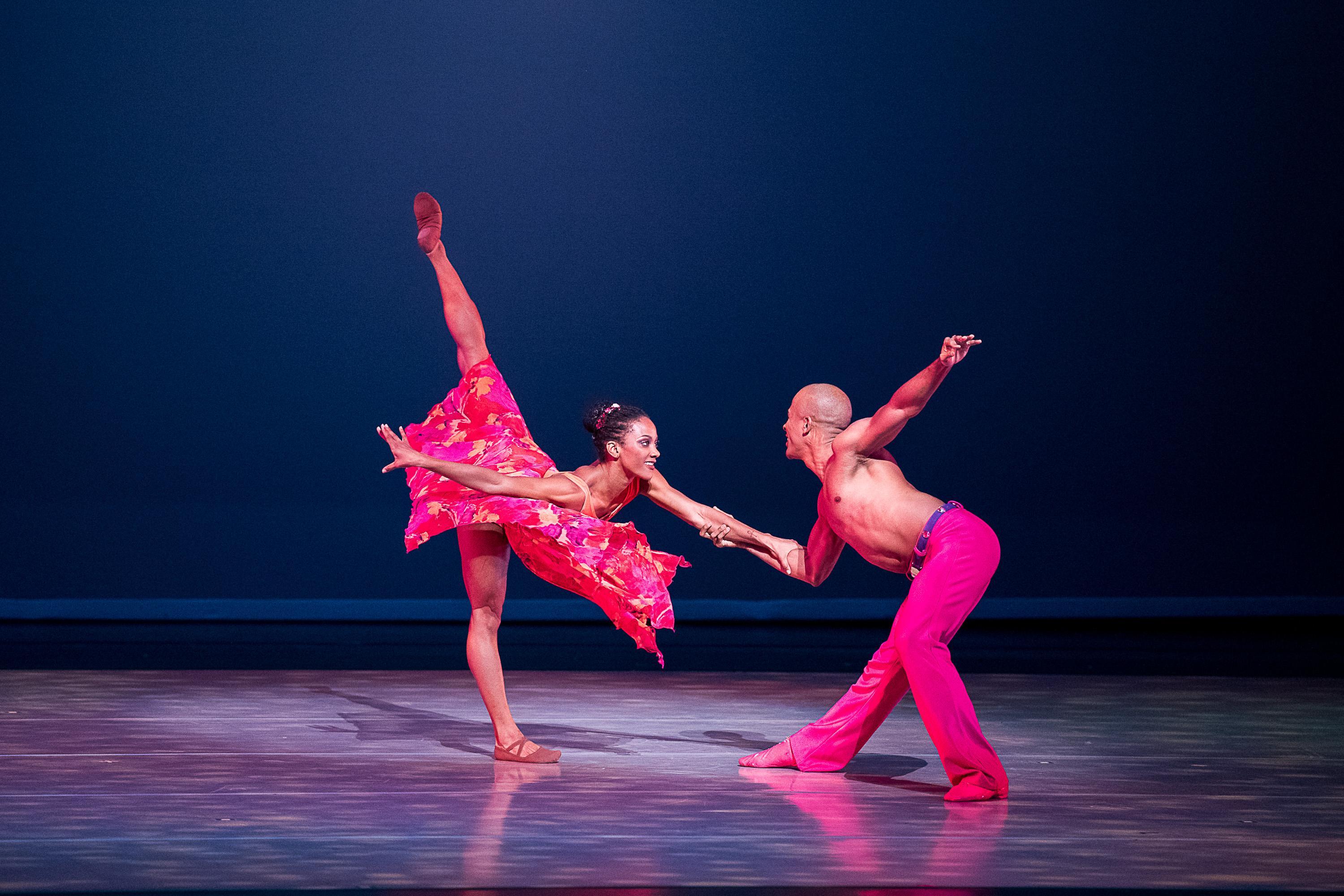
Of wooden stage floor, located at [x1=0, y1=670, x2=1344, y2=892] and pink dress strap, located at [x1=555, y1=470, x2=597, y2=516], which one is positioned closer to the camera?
wooden stage floor, located at [x1=0, y1=670, x2=1344, y2=892]

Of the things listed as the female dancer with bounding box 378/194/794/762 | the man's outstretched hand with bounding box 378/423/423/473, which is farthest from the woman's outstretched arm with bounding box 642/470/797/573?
the man's outstretched hand with bounding box 378/423/423/473

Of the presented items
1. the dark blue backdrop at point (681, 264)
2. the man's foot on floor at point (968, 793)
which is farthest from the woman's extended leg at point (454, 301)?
the dark blue backdrop at point (681, 264)

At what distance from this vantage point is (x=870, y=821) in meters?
A: 2.95

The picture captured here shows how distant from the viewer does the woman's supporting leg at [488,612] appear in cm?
363

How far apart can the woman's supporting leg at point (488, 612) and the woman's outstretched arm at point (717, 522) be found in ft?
1.41

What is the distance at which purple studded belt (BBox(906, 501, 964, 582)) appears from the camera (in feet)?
11.0

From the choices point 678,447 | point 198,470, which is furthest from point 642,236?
point 198,470

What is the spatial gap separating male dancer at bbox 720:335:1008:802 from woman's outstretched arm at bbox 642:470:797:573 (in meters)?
0.02

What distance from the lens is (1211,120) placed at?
7633 mm

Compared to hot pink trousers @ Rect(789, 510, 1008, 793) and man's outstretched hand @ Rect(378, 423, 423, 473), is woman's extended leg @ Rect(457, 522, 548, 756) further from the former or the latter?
hot pink trousers @ Rect(789, 510, 1008, 793)

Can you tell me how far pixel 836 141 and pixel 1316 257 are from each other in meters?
2.71

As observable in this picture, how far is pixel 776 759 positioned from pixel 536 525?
0.86 meters

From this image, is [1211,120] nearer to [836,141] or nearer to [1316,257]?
[1316,257]

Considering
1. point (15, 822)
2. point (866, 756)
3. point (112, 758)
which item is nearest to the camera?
point (15, 822)
